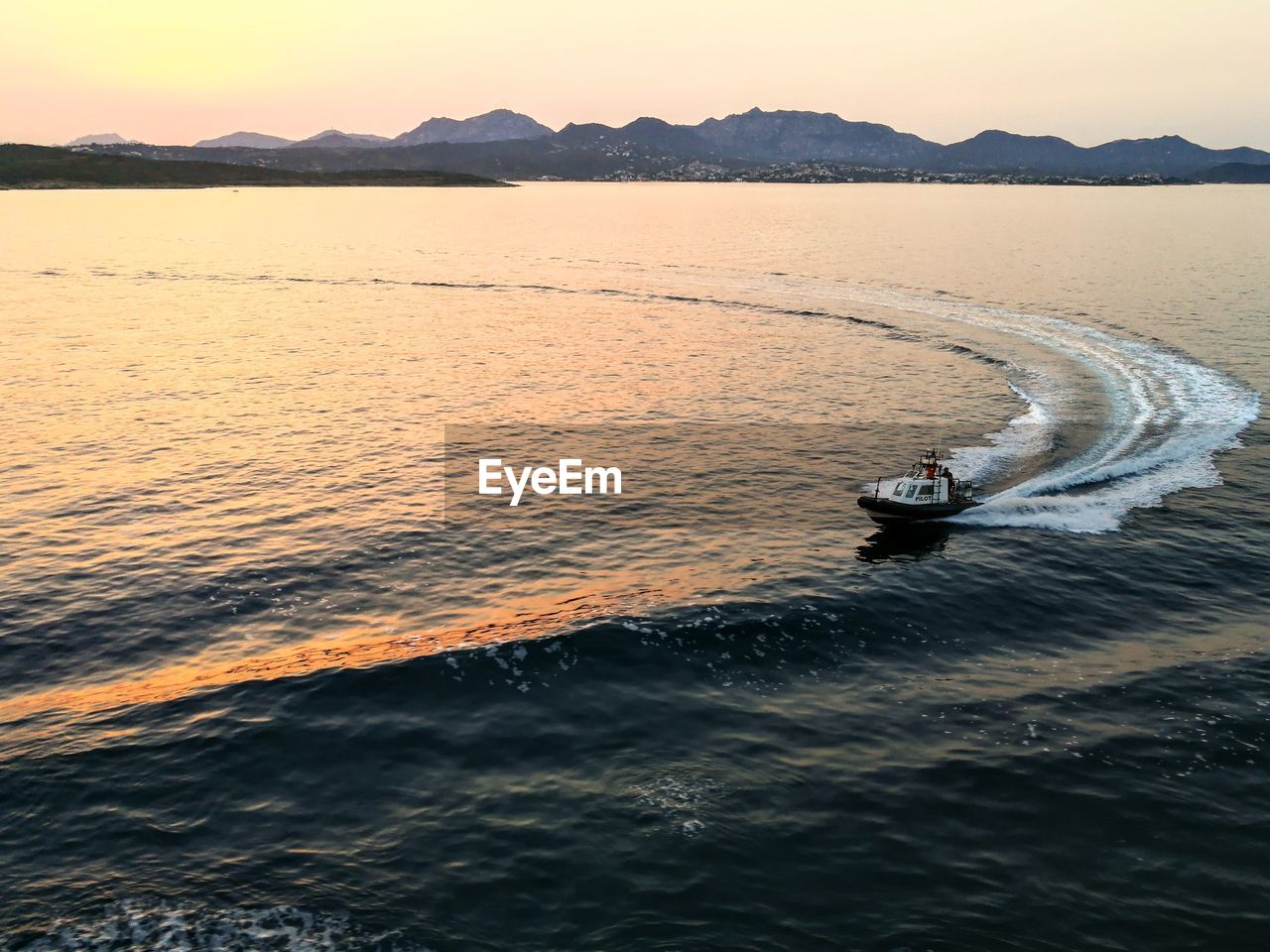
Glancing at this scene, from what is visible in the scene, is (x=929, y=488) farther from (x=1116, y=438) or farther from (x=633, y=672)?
(x=633, y=672)

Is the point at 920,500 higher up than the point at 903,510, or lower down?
higher up

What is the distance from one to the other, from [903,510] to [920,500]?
4.94ft

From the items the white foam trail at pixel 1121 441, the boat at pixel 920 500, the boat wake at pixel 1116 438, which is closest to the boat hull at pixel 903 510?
the boat at pixel 920 500

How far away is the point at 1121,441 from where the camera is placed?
7969 cm

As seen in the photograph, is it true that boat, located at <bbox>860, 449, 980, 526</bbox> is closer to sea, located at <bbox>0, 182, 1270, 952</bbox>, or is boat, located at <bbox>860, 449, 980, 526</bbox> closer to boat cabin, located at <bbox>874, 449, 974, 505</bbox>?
boat cabin, located at <bbox>874, 449, 974, 505</bbox>

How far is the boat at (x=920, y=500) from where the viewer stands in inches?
2485

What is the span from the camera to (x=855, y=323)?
456 feet

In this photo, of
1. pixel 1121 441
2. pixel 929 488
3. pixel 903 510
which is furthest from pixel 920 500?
pixel 1121 441

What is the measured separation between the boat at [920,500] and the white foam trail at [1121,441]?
1.70 metres

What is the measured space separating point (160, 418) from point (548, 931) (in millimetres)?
73142

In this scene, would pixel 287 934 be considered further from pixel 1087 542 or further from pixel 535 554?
pixel 1087 542

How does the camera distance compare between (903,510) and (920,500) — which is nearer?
(903,510)

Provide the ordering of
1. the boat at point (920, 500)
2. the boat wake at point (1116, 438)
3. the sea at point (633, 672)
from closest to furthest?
the sea at point (633, 672) < the boat at point (920, 500) < the boat wake at point (1116, 438)

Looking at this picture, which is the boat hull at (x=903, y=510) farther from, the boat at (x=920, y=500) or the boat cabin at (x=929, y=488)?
the boat cabin at (x=929, y=488)
